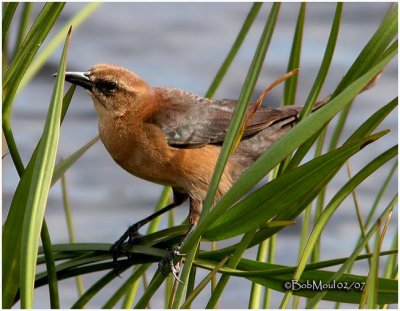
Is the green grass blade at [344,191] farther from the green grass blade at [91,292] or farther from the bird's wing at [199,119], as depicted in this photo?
the bird's wing at [199,119]

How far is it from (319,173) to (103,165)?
6.04 meters

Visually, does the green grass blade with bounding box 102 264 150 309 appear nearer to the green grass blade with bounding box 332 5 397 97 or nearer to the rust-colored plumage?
the rust-colored plumage

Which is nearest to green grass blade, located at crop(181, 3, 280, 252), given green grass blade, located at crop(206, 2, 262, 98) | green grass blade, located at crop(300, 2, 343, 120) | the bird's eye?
green grass blade, located at crop(300, 2, 343, 120)

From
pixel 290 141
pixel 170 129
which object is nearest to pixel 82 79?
pixel 170 129

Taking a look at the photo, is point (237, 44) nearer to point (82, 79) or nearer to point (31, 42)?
point (82, 79)

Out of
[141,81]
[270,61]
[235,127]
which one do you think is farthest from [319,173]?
[270,61]

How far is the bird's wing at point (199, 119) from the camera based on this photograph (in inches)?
157

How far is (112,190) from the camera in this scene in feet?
26.6

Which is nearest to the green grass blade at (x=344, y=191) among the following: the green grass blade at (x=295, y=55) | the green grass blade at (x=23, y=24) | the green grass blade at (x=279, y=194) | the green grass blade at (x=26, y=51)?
the green grass blade at (x=279, y=194)

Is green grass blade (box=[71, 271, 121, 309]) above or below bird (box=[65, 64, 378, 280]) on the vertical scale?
below

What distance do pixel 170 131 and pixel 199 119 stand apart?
18 centimetres

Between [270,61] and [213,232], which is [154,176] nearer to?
[213,232]

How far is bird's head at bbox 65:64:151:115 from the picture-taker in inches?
150

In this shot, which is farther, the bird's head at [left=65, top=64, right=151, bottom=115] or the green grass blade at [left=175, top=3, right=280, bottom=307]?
the bird's head at [left=65, top=64, right=151, bottom=115]
